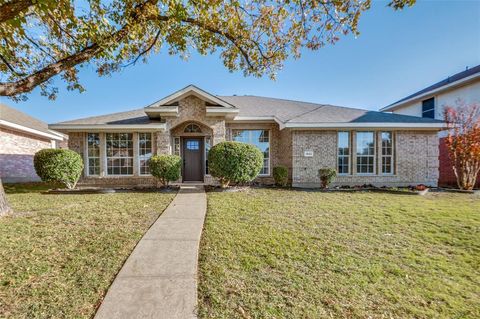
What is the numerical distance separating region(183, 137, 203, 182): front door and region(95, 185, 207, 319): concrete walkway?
750cm

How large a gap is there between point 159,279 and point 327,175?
31.2 ft

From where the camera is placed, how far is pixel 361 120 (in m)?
11.6

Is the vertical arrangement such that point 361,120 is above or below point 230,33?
below

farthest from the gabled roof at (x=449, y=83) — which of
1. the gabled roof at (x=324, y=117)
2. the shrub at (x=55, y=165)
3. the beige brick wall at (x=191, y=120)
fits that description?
the shrub at (x=55, y=165)

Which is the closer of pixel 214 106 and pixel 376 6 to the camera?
pixel 376 6

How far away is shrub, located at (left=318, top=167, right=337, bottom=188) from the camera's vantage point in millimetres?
10845

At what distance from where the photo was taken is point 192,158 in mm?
12531

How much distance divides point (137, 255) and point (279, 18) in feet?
23.8

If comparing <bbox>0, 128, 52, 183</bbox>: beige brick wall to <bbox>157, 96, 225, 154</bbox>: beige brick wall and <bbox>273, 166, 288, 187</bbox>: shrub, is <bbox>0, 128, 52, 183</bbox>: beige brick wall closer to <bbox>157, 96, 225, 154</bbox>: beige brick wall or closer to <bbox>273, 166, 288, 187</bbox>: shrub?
<bbox>157, 96, 225, 154</bbox>: beige brick wall

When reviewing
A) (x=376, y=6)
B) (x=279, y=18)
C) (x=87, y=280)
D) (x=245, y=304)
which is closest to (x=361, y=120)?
(x=376, y=6)

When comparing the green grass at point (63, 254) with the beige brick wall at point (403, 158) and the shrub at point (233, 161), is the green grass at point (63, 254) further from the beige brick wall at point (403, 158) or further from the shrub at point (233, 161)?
the beige brick wall at point (403, 158)

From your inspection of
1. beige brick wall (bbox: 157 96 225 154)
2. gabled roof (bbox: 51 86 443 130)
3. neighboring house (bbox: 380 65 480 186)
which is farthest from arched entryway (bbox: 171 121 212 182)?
neighboring house (bbox: 380 65 480 186)

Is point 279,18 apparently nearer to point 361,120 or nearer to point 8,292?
point 361,120

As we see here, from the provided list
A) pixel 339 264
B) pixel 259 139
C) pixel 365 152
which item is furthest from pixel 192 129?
pixel 339 264
